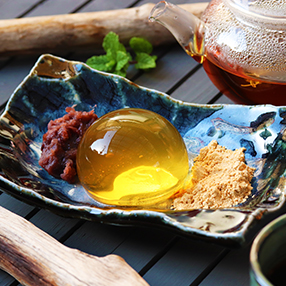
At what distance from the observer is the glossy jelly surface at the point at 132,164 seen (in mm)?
991

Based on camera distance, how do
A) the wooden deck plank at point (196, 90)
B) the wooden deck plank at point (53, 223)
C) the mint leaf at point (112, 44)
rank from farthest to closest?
1. the mint leaf at point (112, 44)
2. the wooden deck plank at point (196, 90)
3. the wooden deck plank at point (53, 223)

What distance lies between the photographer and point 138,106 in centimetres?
123

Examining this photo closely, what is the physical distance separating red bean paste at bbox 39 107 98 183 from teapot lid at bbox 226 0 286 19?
0.47 m

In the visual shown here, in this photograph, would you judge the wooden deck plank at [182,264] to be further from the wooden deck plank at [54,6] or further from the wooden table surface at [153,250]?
the wooden deck plank at [54,6]

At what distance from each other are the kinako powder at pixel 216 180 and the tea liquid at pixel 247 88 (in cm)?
16

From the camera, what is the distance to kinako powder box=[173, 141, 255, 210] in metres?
0.92

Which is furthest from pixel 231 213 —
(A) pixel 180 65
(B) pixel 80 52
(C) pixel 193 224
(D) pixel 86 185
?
(B) pixel 80 52

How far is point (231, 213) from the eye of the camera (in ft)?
2.65

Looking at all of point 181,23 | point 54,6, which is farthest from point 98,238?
point 54,6

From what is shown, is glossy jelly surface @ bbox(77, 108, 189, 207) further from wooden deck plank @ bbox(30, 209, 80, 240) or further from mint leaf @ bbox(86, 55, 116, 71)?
mint leaf @ bbox(86, 55, 116, 71)

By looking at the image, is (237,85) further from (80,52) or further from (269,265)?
(80,52)

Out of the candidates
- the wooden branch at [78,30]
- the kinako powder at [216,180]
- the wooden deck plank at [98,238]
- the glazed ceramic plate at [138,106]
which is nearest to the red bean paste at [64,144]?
the glazed ceramic plate at [138,106]

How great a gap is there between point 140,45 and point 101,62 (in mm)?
171

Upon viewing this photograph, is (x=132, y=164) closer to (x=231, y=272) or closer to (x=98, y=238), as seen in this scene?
(x=98, y=238)
